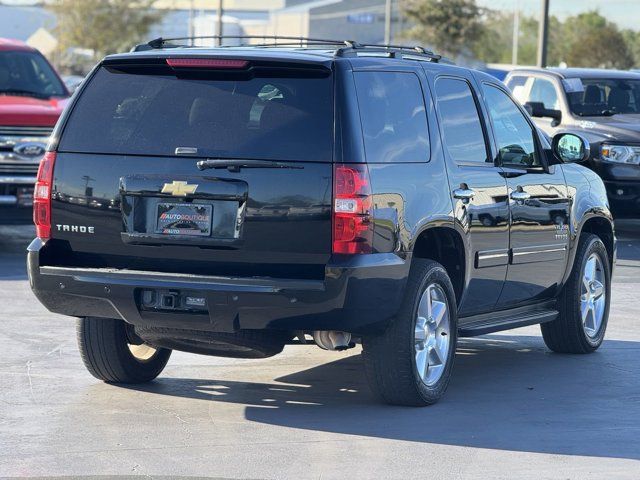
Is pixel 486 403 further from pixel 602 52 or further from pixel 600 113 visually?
pixel 602 52

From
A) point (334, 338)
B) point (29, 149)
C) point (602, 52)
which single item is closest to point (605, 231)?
point (334, 338)

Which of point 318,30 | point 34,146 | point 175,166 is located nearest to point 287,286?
point 175,166

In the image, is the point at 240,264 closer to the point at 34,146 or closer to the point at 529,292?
the point at 529,292

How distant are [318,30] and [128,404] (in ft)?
279

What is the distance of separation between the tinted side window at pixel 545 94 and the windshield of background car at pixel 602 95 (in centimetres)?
20

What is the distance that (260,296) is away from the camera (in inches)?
269

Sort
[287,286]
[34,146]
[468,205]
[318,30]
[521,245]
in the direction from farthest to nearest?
[318,30]
[34,146]
[521,245]
[468,205]
[287,286]

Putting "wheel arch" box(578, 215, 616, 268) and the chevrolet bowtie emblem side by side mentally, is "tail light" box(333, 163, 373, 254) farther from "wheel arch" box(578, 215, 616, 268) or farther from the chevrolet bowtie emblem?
"wheel arch" box(578, 215, 616, 268)

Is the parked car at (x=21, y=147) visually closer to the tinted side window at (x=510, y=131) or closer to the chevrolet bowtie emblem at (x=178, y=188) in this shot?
the tinted side window at (x=510, y=131)

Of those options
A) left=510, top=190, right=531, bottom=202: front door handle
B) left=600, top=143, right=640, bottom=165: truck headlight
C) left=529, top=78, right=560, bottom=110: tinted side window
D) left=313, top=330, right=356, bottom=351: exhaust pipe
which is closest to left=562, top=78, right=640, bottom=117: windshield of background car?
left=529, top=78, right=560, bottom=110: tinted side window

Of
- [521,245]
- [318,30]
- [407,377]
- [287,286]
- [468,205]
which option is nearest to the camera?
[287,286]

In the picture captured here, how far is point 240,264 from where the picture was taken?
6926 mm

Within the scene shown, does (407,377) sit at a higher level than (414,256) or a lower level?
lower

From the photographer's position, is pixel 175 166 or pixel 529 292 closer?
pixel 175 166
